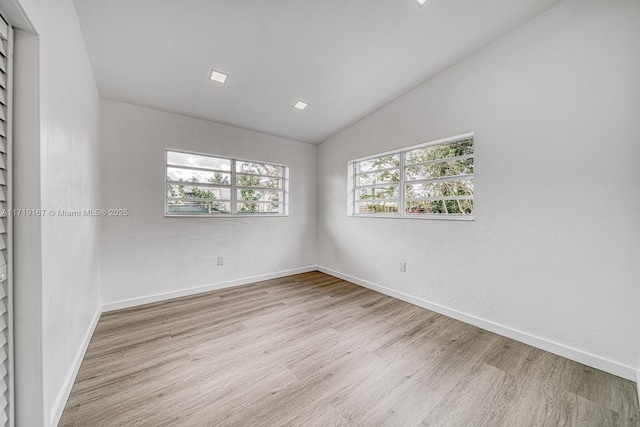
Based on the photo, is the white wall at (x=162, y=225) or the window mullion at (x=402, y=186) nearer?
the white wall at (x=162, y=225)

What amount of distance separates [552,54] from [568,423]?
2.77 metres

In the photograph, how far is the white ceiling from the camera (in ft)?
6.28

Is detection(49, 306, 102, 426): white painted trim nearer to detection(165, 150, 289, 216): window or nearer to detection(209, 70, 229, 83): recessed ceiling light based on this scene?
detection(165, 150, 289, 216): window

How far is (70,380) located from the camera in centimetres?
163

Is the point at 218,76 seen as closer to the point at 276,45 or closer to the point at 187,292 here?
the point at 276,45

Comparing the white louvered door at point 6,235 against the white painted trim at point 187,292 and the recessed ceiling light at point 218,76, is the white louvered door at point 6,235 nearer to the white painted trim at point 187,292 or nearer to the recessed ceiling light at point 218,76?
the recessed ceiling light at point 218,76

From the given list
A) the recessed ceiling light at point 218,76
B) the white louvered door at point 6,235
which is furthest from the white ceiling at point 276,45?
the white louvered door at point 6,235

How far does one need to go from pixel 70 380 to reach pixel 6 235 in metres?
1.17

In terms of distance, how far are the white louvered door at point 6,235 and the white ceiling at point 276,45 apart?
108 centimetres

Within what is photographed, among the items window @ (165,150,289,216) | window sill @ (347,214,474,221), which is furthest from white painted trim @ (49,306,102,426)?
window sill @ (347,214,474,221)

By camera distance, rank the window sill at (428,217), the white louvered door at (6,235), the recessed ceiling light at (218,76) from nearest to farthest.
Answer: the white louvered door at (6,235) → the recessed ceiling light at (218,76) → the window sill at (428,217)

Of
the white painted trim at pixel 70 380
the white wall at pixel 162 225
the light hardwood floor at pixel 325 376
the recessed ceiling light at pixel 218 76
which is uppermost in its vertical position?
the recessed ceiling light at pixel 218 76

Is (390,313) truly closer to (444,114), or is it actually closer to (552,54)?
(444,114)

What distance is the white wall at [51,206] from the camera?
44.7 inches
